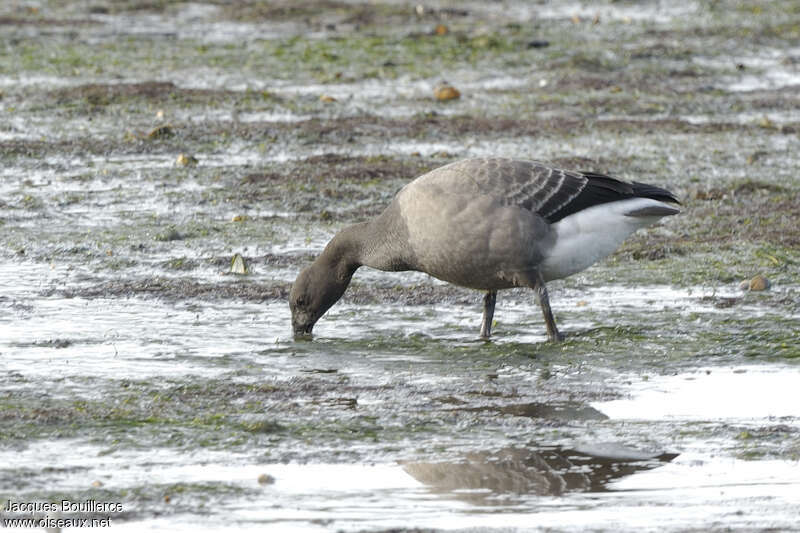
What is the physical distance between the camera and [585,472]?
6.66 meters

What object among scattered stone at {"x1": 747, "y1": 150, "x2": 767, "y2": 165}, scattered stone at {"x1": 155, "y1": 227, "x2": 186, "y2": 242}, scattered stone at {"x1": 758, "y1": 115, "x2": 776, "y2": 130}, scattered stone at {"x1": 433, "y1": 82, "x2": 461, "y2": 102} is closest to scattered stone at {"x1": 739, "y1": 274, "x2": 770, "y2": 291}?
scattered stone at {"x1": 155, "y1": 227, "x2": 186, "y2": 242}

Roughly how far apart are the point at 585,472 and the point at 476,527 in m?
0.93

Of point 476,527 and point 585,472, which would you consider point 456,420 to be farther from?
point 476,527

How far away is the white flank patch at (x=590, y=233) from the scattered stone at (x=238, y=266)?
8.52 ft

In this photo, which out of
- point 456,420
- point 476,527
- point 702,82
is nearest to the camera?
point 476,527

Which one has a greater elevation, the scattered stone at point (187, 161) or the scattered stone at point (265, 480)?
the scattered stone at point (187, 161)

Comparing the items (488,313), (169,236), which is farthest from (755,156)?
(488,313)

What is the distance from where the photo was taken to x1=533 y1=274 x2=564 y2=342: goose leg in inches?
365

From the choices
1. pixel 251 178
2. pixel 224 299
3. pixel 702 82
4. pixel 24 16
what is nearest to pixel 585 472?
pixel 224 299

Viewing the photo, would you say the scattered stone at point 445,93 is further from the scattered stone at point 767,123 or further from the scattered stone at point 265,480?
the scattered stone at point 265,480

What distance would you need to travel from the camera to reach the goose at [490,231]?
9.16 meters

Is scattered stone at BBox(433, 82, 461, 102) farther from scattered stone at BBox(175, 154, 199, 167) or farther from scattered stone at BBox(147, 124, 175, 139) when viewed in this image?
scattered stone at BBox(175, 154, 199, 167)

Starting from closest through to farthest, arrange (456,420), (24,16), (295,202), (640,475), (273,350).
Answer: (640,475)
(456,420)
(273,350)
(295,202)
(24,16)

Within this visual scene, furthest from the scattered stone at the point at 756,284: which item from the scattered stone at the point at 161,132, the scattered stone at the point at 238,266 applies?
the scattered stone at the point at 161,132
